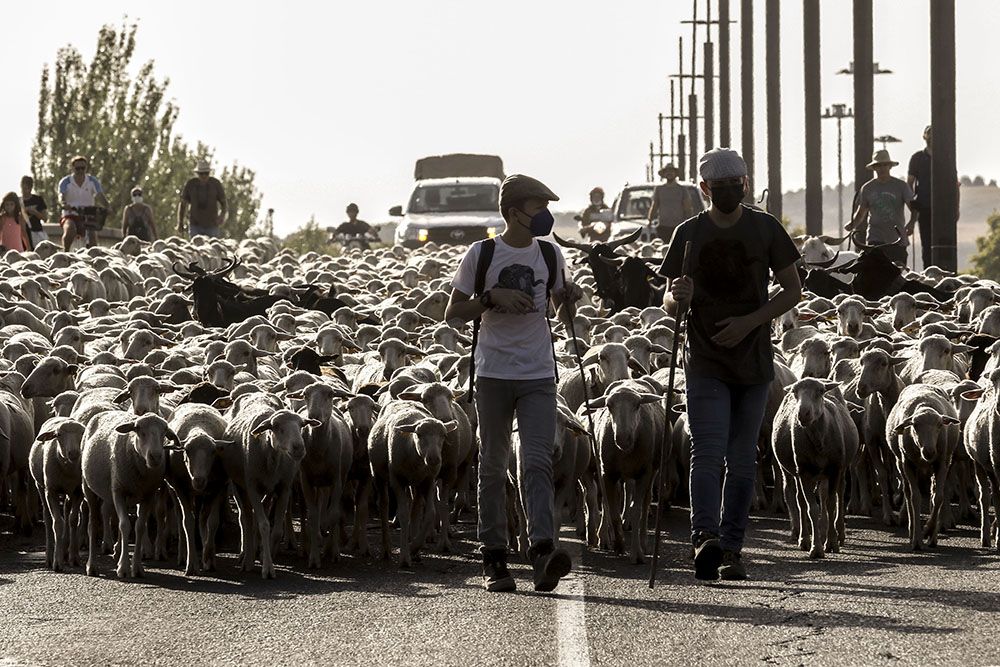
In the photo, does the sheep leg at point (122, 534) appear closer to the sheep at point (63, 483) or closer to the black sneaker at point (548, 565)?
the sheep at point (63, 483)

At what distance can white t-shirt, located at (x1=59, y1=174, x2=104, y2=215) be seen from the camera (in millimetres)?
36875

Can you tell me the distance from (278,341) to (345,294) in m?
6.18

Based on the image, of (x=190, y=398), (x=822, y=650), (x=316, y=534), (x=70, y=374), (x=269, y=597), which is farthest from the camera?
(x=70, y=374)

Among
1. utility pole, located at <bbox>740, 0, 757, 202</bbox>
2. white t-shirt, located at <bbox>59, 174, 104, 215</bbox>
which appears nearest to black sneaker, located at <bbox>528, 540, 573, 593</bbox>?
white t-shirt, located at <bbox>59, 174, 104, 215</bbox>

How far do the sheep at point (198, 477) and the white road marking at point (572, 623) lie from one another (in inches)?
103

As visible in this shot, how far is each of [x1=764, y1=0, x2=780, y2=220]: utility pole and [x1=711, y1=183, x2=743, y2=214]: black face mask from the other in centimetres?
3523

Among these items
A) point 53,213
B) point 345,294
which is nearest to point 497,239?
point 345,294

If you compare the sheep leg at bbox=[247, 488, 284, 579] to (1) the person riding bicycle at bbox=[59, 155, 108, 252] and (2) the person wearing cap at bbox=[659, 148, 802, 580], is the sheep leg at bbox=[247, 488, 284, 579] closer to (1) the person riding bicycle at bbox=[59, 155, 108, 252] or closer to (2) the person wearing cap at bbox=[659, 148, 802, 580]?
(2) the person wearing cap at bbox=[659, 148, 802, 580]

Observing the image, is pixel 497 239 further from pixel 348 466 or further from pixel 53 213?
pixel 53 213

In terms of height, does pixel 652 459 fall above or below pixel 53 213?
Answer: below

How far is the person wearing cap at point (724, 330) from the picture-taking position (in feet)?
36.2

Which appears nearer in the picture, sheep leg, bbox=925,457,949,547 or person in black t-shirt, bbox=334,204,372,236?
sheep leg, bbox=925,457,949,547

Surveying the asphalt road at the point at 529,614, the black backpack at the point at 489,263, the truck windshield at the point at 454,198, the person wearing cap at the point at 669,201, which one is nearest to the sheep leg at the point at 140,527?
the asphalt road at the point at 529,614

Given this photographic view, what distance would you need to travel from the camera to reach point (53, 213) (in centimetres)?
6319
